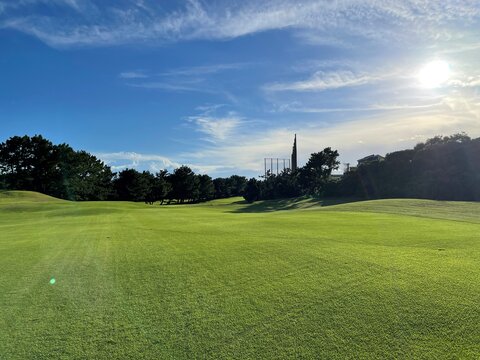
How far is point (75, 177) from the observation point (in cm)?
8294

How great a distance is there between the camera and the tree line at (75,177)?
77.2 meters

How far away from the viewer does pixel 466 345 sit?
4.56 meters

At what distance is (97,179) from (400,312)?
9611 cm

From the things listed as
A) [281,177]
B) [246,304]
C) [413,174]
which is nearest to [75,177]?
[281,177]

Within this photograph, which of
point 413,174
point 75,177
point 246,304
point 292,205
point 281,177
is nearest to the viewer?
point 246,304

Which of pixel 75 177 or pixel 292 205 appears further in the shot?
pixel 75 177

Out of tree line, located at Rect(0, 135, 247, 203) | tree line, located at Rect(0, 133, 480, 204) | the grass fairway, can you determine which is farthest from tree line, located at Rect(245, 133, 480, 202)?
the grass fairway

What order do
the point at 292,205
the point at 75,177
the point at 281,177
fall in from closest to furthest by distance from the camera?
the point at 292,205, the point at 75,177, the point at 281,177

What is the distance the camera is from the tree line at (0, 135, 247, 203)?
77250 millimetres

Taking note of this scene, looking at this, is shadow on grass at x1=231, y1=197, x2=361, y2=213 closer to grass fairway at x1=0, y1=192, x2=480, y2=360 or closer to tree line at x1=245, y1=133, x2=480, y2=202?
tree line at x1=245, y1=133, x2=480, y2=202

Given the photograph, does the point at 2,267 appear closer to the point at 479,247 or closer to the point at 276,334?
the point at 276,334

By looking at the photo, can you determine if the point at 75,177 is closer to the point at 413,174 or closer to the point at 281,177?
the point at 281,177

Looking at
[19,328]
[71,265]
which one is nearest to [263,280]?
[19,328]

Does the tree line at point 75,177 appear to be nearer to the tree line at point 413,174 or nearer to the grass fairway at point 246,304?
the tree line at point 413,174
